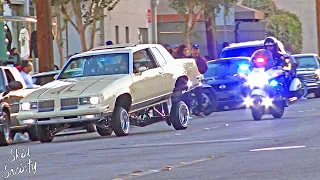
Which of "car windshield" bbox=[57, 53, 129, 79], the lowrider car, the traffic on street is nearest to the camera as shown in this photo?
the traffic on street

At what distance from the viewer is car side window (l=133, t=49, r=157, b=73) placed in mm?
20469

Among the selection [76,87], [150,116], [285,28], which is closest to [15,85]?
[76,87]

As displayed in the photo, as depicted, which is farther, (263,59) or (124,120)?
(263,59)

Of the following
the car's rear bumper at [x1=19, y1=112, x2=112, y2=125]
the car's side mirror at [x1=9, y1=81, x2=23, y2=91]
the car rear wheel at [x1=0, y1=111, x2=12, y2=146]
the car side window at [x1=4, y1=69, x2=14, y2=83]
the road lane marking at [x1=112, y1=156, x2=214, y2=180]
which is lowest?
the car rear wheel at [x1=0, y1=111, x2=12, y2=146]

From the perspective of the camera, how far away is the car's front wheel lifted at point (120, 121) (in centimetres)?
1923

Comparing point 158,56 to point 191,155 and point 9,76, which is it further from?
point 191,155

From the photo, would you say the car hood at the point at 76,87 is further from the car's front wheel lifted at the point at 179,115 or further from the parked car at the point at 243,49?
the parked car at the point at 243,49

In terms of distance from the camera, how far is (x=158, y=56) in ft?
70.2

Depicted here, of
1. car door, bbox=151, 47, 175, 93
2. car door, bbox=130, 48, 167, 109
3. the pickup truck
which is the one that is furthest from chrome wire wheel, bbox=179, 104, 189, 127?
the pickup truck

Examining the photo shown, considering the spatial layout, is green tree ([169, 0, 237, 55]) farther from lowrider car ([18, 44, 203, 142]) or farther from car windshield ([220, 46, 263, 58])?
lowrider car ([18, 44, 203, 142])

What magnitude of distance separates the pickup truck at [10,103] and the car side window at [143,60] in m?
2.35

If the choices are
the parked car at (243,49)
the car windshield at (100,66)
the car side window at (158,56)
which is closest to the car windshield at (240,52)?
the parked car at (243,49)

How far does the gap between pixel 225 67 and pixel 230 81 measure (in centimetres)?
74

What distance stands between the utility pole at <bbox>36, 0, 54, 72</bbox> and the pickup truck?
21.3ft
